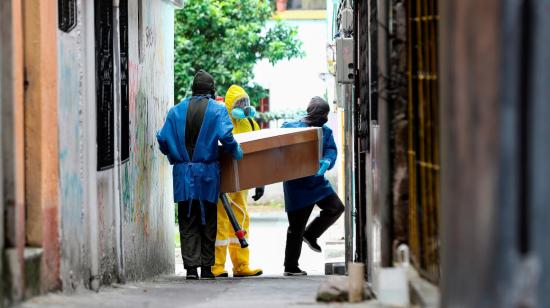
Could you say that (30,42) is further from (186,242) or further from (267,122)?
(267,122)

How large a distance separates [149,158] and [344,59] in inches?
92.0

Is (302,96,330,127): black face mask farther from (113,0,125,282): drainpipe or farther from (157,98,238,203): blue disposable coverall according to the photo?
(113,0,125,282): drainpipe

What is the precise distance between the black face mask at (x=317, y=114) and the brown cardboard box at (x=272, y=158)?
0.56m

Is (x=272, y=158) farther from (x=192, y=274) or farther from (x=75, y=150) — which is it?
(x=75, y=150)

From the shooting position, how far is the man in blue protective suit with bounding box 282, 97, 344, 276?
13.2 meters

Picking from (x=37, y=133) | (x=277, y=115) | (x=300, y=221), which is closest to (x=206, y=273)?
(x=300, y=221)

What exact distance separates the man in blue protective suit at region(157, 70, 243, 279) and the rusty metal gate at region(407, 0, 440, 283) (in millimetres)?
4272

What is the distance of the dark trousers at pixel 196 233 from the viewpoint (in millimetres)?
11984

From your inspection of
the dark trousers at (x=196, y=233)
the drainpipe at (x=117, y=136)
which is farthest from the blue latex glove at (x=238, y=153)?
the drainpipe at (x=117, y=136)

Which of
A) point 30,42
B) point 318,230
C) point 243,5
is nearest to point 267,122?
point 243,5

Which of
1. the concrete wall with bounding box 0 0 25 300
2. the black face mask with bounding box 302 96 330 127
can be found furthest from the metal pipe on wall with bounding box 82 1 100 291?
the black face mask with bounding box 302 96 330 127

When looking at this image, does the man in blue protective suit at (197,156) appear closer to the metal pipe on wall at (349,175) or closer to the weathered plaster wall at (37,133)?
the metal pipe on wall at (349,175)

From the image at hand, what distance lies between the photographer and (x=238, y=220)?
13.0m

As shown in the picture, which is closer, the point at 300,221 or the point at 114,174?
the point at 114,174
